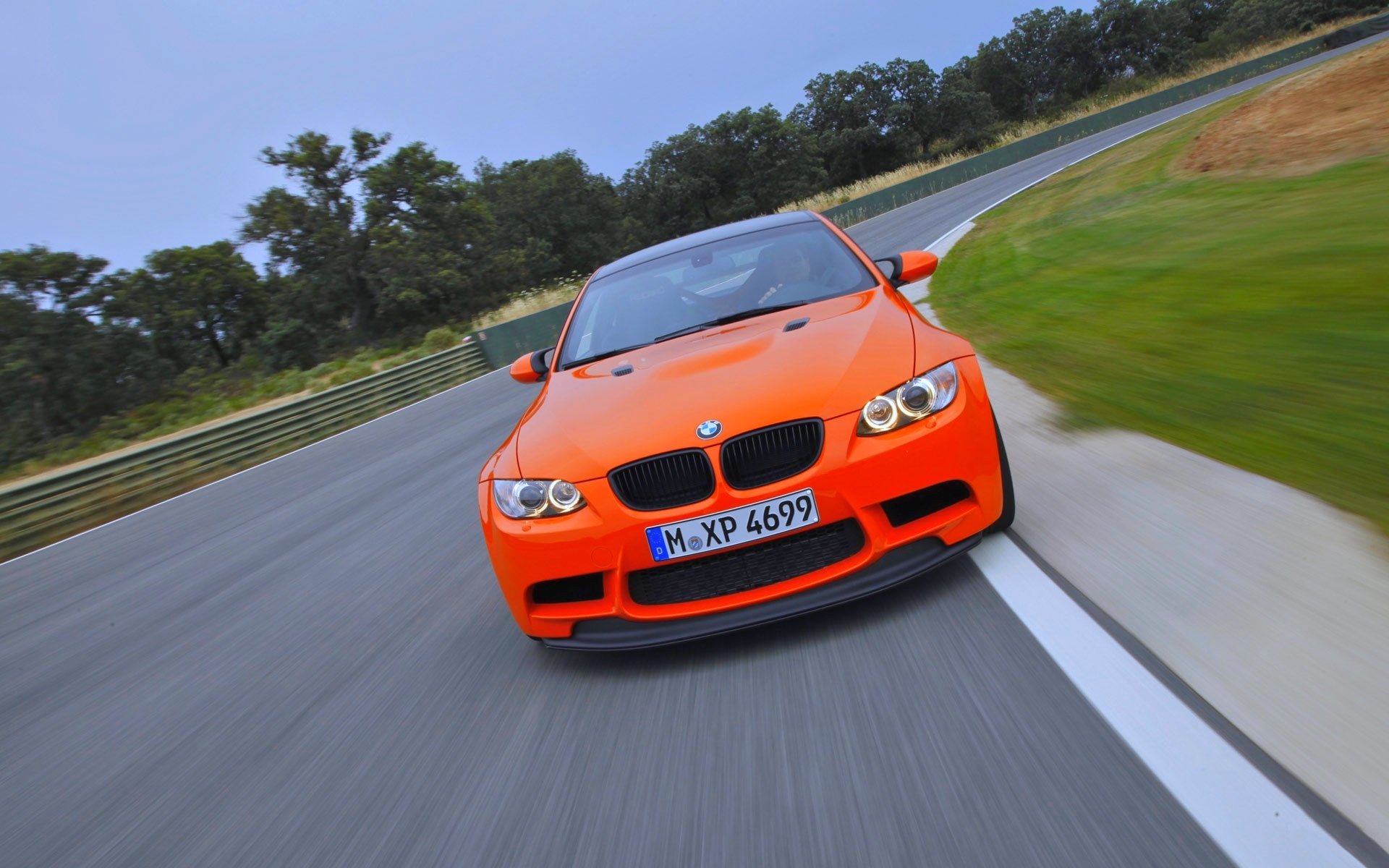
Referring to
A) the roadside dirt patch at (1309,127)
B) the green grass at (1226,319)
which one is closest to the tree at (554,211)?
the roadside dirt patch at (1309,127)

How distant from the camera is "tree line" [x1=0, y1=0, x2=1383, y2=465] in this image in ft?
109

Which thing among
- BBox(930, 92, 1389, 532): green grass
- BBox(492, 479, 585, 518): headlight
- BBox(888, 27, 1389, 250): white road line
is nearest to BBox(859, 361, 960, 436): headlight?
BBox(492, 479, 585, 518): headlight

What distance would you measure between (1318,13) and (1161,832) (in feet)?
247

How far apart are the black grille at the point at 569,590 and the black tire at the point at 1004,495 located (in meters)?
1.34

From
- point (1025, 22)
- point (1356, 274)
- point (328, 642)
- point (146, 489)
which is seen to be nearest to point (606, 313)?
point (328, 642)

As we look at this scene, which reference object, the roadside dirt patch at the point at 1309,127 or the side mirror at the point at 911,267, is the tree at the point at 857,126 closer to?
the roadside dirt patch at the point at 1309,127

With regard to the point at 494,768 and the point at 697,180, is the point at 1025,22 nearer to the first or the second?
the point at 697,180

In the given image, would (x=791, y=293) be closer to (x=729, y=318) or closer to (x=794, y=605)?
(x=729, y=318)

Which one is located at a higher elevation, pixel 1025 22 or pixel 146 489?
pixel 1025 22

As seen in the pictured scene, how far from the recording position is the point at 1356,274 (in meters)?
6.05

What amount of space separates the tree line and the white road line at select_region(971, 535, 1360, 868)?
109 feet

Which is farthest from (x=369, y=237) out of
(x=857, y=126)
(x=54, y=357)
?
(x=857, y=126)

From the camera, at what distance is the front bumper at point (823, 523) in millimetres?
2945

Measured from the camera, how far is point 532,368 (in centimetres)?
496
